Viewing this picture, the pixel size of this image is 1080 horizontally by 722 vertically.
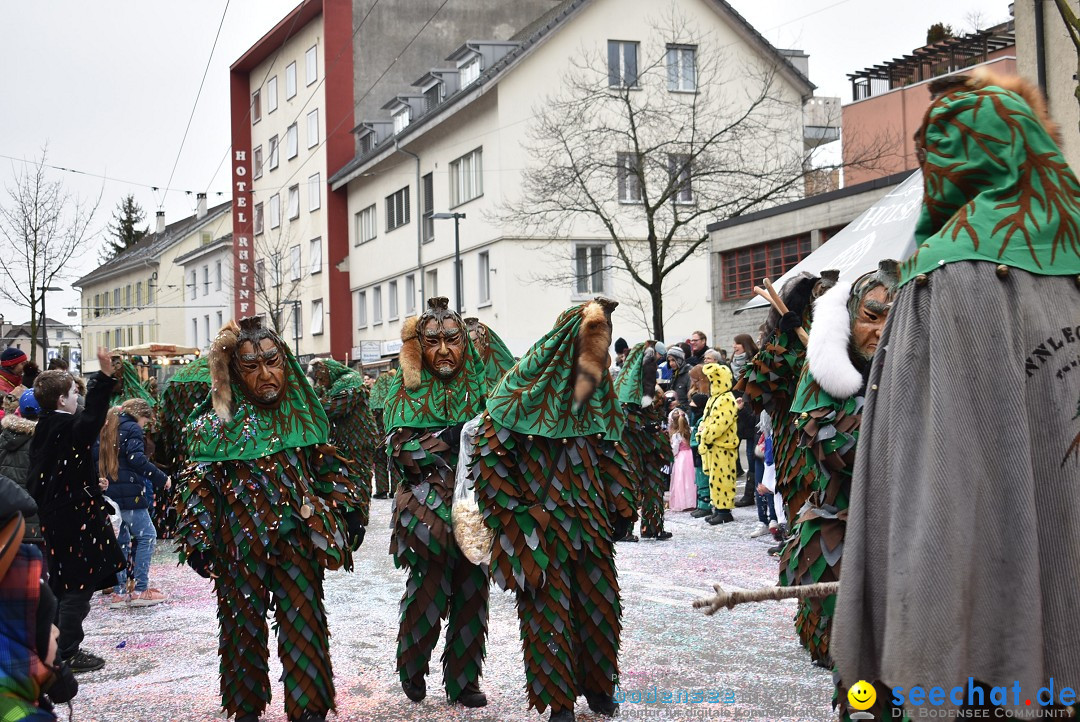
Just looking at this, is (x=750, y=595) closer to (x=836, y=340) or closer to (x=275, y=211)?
(x=836, y=340)

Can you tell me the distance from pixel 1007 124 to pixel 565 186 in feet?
78.5

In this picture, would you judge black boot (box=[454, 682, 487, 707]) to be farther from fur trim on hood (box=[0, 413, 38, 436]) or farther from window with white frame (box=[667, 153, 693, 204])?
window with white frame (box=[667, 153, 693, 204])

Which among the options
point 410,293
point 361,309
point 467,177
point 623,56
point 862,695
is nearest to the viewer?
point 862,695

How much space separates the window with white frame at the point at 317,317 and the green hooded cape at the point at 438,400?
38777 millimetres

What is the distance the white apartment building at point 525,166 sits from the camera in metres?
31.2

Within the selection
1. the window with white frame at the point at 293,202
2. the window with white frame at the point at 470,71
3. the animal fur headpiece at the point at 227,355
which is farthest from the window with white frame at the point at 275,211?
the animal fur headpiece at the point at 227,355

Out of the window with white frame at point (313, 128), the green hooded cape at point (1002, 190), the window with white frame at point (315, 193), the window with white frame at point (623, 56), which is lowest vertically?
the green hooded cape at point (1002, 190)

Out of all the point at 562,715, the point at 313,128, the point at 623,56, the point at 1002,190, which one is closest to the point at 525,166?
the point at 623,56

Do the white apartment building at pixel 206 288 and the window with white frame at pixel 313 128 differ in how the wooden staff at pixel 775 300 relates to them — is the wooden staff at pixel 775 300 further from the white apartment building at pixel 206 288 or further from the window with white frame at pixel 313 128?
the white apartment building at pixel 206 288

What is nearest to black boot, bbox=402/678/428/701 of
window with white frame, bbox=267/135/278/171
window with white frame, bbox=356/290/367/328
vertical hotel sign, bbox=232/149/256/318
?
window with white frame, bbox=356/290/367/328

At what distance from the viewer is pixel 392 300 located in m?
39.7

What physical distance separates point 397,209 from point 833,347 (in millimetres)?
35465

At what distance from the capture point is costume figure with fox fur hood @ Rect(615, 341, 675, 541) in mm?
11656

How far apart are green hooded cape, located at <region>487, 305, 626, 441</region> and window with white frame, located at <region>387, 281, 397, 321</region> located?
112ft
